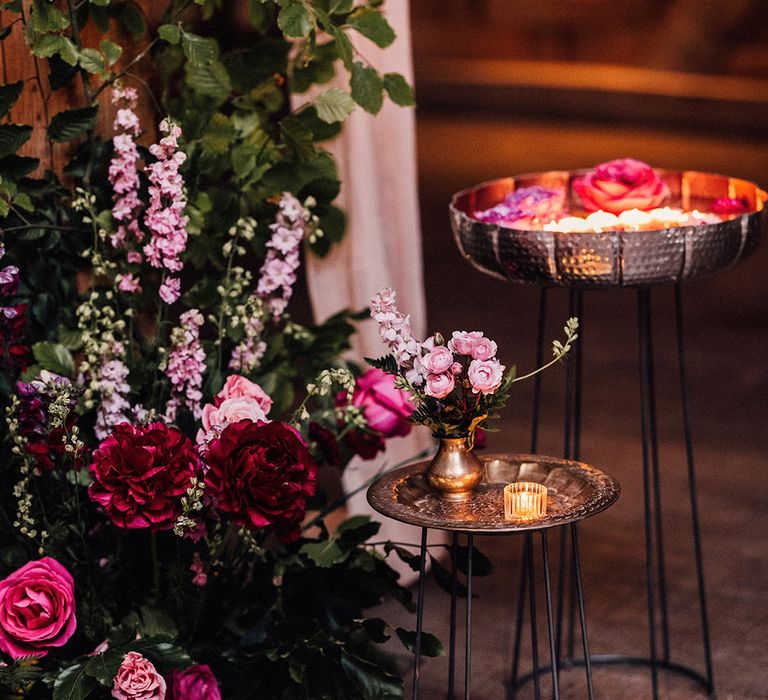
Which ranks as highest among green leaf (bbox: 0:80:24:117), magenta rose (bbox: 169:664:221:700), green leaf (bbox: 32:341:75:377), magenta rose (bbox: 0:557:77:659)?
→ green leaf (bbox: 0:80:24:117)

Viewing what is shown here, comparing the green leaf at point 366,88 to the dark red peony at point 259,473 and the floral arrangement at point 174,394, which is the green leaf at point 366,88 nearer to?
the floral arrangement at point 174,394

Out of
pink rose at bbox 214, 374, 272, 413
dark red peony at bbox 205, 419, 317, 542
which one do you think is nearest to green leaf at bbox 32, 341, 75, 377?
pink rose at bbox 214, 374, 272, 413

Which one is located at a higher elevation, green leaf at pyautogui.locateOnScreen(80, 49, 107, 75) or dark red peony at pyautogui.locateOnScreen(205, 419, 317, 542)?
green leaf at pyautogui.locateOnScreen(80, 49, 107, 75)

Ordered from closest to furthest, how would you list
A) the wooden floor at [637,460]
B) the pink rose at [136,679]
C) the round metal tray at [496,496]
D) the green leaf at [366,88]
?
1. the round metal tray at [496,496]
2. the pink rose at [136,679]
3. the green leaf at [366,88]
4. the wooden floor at [637,460]

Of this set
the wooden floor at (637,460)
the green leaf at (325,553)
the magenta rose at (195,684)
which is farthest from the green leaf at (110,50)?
the wooden floor at (637,460)

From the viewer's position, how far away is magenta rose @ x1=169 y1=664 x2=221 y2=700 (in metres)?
2.09

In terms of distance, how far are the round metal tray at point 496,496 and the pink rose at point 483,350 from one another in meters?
0.22

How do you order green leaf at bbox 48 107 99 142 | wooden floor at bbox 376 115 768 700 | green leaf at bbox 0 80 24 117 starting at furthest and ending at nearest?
wooden floor at bbox 376 115 768 700 < green leaf at bbox 48 107 99 142 < green leaf at bbox 0 80 24 117

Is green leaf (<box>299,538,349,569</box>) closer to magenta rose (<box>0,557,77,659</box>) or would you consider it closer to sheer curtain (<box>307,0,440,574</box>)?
magenta rose (<box>0,557,77,659</box>)

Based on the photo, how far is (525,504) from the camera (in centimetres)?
179

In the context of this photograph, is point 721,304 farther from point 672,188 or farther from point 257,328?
point 257,328

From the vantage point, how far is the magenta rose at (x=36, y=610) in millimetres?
1922

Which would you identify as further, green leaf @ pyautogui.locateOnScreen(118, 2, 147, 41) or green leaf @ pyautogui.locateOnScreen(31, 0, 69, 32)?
green leaf @ pyautogui.locateOnScreen(118, 2, 147, 41)

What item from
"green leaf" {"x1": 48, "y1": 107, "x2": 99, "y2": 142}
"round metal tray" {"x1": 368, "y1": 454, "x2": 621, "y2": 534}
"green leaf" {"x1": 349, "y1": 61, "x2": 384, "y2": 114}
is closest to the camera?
"round metal tray" {"x1": 368, "y1": 454, "x2": 621, "y2": 534}
